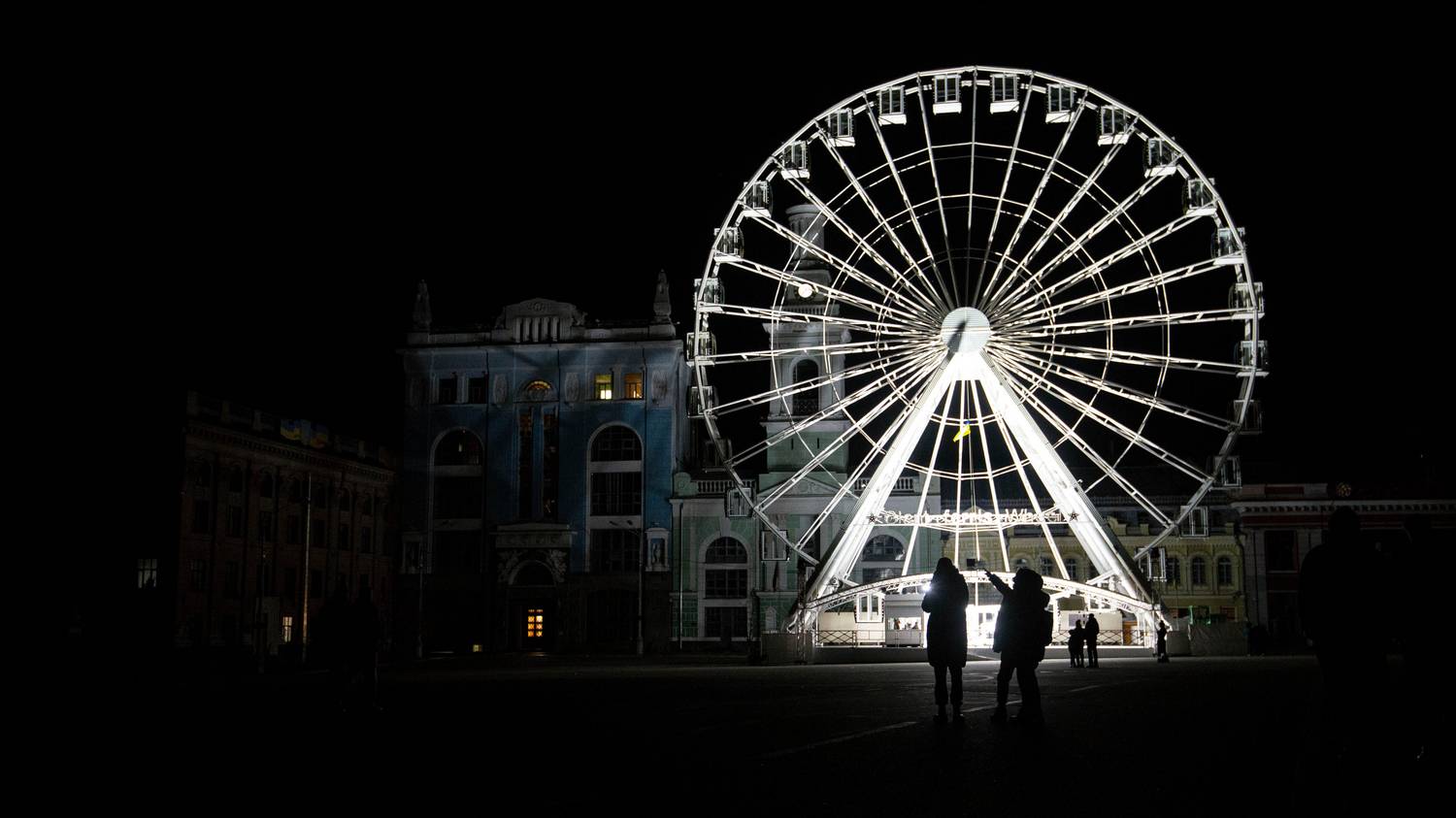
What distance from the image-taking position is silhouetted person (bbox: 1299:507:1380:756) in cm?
1127

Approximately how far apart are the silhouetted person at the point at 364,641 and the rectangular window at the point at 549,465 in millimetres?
56991

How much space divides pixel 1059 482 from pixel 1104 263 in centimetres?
663

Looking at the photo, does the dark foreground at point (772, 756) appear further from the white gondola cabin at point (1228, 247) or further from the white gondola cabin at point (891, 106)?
the white gondola cabin at point (891, 106)

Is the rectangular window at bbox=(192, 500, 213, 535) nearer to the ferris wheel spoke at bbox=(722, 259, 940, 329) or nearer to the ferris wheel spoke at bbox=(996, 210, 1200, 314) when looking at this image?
the ferris wheel spoke at bbox=(722, 259, 940, 329)

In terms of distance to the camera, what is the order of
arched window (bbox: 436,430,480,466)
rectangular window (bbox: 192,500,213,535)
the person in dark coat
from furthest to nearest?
arched window (bbox: 436,430,480,466), rectangular window (bbox: 192,500,213,535), the person in dark coat

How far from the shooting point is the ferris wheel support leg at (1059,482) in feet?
139

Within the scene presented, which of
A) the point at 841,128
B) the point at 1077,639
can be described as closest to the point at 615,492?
the point at 841,128

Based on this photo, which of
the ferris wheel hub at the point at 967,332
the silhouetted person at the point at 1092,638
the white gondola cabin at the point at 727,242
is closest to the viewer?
the silhouetted person at the point at 1092,638

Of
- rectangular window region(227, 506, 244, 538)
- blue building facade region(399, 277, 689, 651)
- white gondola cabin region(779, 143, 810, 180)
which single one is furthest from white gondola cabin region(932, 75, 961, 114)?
rectangular window region(227, 506, 244, 538)

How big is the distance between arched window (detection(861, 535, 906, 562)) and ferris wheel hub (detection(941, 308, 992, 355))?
32508 millimetres

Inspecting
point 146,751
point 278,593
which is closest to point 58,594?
point 278,593

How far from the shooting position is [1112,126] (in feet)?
138

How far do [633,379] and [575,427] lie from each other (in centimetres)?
399

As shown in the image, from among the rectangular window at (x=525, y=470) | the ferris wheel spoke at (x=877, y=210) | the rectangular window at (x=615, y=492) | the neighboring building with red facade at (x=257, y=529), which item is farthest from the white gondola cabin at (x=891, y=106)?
the rectangular window at (x=525, y=470)
